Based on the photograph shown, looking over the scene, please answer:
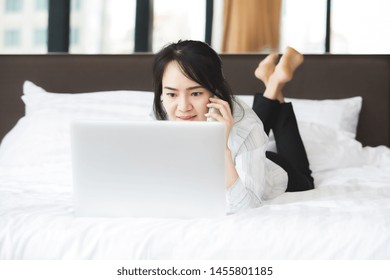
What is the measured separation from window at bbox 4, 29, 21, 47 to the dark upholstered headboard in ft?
0.63

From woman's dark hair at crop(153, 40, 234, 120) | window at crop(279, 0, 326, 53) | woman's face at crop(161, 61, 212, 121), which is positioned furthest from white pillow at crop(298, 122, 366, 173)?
woman's face at crop(161, 61, 212, 121)

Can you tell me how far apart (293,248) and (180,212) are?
265mm

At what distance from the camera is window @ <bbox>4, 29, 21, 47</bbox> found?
113 inches

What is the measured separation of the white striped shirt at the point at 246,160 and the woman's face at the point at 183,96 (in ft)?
0.37

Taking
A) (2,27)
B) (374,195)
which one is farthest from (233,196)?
(2,27)

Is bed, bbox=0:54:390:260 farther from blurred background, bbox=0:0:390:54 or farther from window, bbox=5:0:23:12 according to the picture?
window, bbox=5:0:23:12

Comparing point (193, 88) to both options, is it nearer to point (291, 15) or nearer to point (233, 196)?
A: point (233, 196)

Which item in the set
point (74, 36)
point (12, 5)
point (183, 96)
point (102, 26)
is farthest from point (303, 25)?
point (12, 5)

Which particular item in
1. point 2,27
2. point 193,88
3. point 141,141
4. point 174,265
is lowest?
point 174,265

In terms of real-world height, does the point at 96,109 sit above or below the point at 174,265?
above

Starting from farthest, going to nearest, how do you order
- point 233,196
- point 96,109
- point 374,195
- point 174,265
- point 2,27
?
point 2,27 < point 96,109 < point 374,195 < point 233,196 < point 174,265

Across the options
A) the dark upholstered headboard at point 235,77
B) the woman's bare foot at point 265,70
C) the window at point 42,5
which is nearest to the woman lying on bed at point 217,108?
the woman's bare foot at point 265,70

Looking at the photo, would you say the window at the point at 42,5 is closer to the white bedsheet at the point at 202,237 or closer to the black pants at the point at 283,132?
the black pants at the point at 283,132

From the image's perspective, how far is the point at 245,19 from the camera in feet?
8.90
